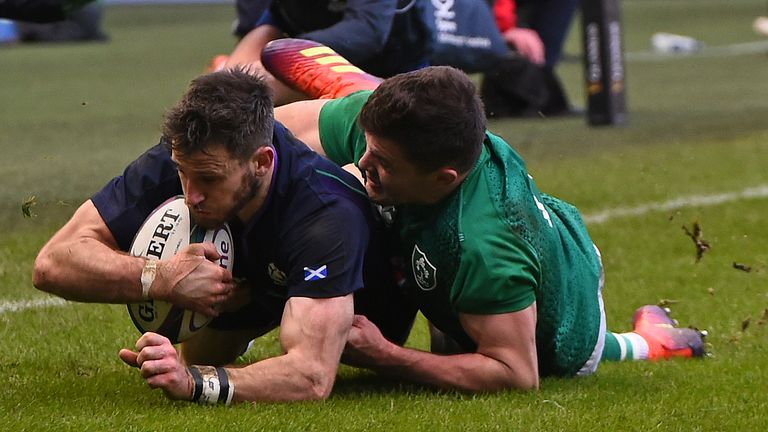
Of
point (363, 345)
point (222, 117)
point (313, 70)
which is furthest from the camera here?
point (313, 70)

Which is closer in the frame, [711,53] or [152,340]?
[152,340]

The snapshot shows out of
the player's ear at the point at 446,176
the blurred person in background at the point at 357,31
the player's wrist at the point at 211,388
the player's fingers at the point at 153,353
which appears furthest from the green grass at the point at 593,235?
the blurred person in background at the point at 357,31

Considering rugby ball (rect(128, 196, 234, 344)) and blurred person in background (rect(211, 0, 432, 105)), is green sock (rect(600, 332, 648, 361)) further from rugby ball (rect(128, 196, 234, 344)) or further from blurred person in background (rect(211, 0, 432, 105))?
blurred person in background (rect(211, 0, 432, 105))

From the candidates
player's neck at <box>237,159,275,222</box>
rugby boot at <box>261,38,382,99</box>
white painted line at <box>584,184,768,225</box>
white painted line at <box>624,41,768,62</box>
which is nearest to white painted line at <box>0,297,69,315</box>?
rugby boot at <box>261,38,382,99</box>

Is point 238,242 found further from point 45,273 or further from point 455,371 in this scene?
point 455,371

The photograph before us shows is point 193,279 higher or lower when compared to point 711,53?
higher

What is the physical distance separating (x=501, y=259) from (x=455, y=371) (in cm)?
38

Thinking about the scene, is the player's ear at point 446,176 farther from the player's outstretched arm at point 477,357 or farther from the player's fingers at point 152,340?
the player's fingers at point 152,340

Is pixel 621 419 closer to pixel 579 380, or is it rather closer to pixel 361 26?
pixel 579 380

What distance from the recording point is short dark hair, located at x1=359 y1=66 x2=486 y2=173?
14.1 feet

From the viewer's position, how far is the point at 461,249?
4.36m

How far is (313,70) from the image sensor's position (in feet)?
20.6

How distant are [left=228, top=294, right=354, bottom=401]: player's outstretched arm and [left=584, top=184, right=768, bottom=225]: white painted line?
398 cm

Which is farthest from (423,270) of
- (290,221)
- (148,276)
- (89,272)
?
(89,272)
